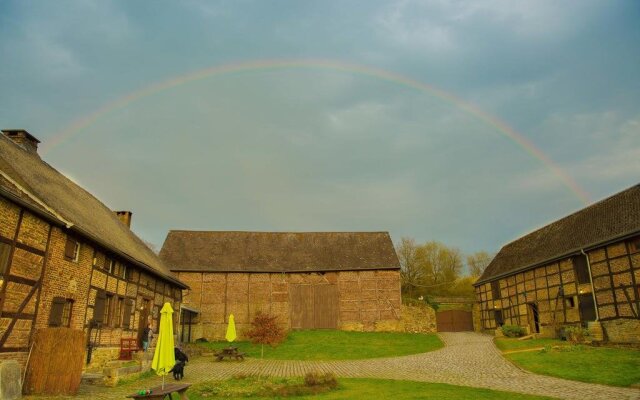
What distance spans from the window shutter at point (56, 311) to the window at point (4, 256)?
9.39ft

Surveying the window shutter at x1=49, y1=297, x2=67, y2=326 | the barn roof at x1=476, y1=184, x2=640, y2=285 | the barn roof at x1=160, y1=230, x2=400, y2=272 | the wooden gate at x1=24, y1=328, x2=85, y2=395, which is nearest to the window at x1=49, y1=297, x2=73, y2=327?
the window shutter at x1=49, y1=297, x2=67, y2=326

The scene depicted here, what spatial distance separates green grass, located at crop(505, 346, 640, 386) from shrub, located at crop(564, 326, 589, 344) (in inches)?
92.6

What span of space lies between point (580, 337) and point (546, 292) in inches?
240

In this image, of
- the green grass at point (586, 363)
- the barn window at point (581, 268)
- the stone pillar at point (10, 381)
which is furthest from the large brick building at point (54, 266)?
the barn window at point (581, 268)

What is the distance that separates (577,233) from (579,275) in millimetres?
3248

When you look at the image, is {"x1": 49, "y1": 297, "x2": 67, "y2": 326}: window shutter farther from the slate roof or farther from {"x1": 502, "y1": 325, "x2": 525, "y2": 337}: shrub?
{"x1": 502, "y1": 325, "x2": 525, "y2": 337}: shrub

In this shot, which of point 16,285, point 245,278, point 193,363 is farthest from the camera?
point 245,278

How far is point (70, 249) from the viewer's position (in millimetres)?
15445

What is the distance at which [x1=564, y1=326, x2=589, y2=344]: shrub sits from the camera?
22297 mm

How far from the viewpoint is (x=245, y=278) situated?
37.5m

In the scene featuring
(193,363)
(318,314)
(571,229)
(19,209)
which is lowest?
(193,363)

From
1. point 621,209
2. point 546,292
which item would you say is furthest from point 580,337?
point 621,209

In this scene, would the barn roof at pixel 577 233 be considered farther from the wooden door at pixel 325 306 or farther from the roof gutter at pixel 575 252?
the wooden door at pixel 325 306

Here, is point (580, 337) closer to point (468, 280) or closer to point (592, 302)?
point (592, 302)
